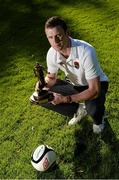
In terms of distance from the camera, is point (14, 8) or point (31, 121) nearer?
point (31, 121)

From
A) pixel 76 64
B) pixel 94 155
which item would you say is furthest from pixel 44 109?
pixel 76 64

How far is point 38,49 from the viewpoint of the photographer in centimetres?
873

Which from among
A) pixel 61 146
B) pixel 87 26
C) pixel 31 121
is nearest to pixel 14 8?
pixel 87 26

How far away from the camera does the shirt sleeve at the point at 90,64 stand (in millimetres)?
5211

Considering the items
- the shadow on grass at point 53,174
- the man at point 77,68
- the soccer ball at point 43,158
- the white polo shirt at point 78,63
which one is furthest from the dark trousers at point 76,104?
the shadow on grass at point 53,174

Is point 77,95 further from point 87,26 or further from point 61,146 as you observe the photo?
point 87,26

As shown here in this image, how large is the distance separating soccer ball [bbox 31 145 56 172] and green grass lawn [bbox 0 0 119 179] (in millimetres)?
160

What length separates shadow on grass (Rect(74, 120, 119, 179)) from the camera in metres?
5.46

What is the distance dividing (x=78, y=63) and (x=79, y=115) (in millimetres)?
1143

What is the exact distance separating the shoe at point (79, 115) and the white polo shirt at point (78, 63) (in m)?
0.48

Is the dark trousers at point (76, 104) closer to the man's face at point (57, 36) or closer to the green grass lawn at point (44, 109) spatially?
the green grass lawn at point (44, 109)

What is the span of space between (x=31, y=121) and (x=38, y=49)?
2453mm

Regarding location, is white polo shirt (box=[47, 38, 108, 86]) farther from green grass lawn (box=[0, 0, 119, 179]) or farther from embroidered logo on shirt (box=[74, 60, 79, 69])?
green grass lawn (box=[0, 0, 119, 179])

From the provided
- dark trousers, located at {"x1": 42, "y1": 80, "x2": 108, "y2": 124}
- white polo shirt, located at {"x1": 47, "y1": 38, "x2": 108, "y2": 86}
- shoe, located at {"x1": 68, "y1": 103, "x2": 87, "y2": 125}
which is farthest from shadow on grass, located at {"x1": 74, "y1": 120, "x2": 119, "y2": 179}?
white polo shirt, located at {"x1": 47, "y1": 38, "x2": 108, "y2": 86}
